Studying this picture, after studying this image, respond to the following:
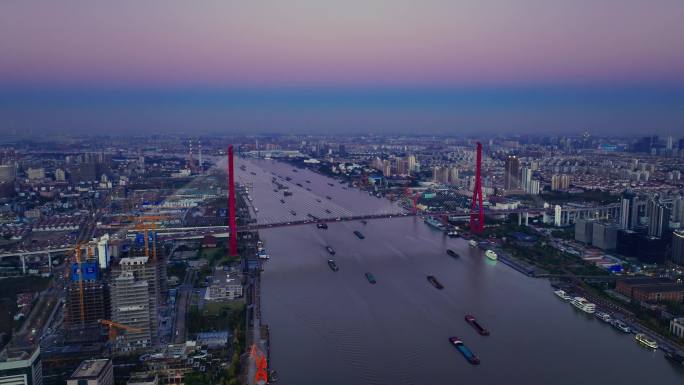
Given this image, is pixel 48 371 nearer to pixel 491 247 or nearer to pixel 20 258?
pixel 20 258

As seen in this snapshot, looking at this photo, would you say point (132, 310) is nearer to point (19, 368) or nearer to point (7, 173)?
point (19, 368)

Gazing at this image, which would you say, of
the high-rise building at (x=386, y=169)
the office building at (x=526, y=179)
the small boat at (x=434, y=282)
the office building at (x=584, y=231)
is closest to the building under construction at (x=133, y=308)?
the small boat at (x=434, y=282)

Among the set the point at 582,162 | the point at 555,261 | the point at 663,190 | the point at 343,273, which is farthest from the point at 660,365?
the point at 582,162

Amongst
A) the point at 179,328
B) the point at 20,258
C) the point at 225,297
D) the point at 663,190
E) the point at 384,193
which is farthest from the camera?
the point at 384,193

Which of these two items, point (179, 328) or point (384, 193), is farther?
point (384, 193)

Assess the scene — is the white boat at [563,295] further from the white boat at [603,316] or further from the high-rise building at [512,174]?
the high-rise building at [512,174]

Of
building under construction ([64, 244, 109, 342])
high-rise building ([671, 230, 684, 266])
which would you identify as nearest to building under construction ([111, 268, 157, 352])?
building under construction ([64, 244, 109, 342])

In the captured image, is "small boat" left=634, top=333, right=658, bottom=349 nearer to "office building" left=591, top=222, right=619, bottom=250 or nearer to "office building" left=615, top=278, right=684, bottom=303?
"office building" left=615, top=278, right=684, bottom=303
